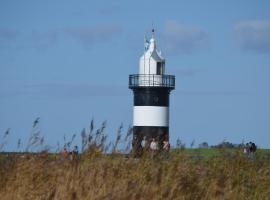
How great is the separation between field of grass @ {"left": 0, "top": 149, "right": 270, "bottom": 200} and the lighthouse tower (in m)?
19.7

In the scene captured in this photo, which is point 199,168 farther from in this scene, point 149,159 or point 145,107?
point 145,107

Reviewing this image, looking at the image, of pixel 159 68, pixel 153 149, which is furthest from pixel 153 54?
pixel 153 149

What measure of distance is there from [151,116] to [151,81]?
182 centimetres

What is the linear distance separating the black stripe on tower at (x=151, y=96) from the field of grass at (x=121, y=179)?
68.1ft

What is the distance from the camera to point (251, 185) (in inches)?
342

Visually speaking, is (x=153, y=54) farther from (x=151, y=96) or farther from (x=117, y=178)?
(x=117, y=178)

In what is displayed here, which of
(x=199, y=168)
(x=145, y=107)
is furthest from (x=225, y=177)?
(x=145, y=107)

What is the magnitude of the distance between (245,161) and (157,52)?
75.0 feet

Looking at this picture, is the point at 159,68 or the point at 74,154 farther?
the point at 159,68

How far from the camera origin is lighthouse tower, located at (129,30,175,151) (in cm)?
2930

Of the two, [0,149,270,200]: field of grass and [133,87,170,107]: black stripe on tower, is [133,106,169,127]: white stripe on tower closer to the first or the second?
[133,87,170,107]: black stripe on tower

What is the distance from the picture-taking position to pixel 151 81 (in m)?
30.4

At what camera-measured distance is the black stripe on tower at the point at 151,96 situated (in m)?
29.5

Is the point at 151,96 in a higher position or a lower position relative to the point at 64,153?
higher
